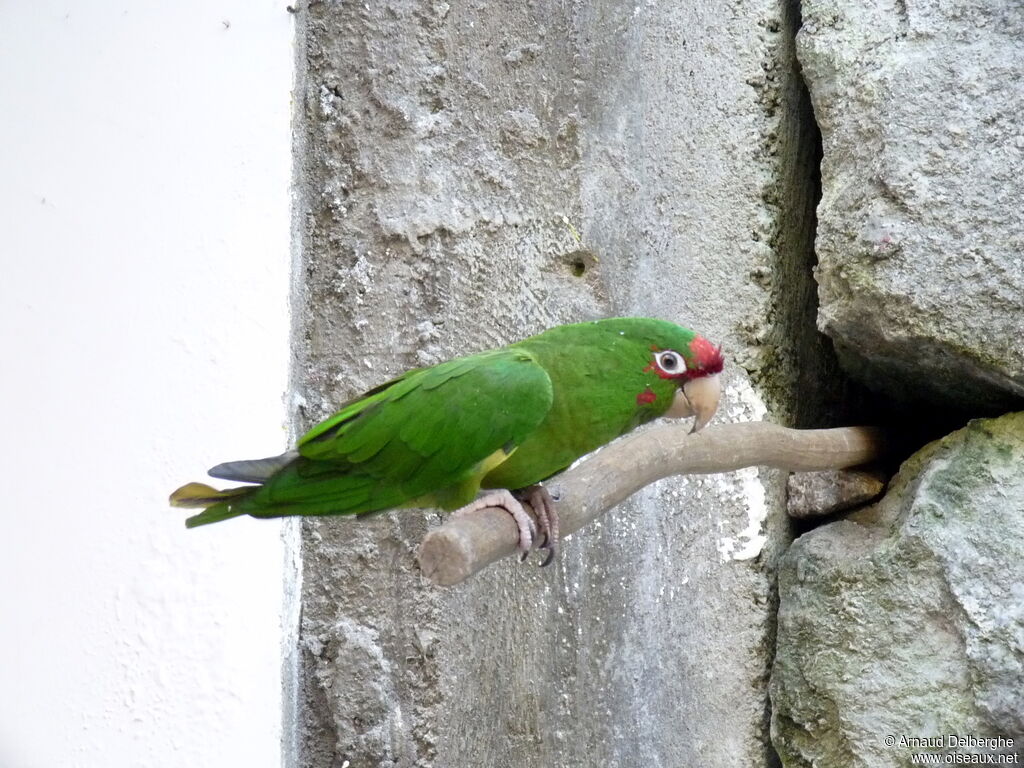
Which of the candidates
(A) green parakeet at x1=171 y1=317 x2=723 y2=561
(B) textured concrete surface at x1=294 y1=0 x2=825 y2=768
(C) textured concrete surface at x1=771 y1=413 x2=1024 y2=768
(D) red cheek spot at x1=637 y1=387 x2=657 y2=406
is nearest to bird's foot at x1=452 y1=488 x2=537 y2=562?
(A) green parakeet at x1=171 y1=317 x2=723 y2=561

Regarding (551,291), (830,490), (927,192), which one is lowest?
(830,490)

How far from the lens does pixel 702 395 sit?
5.03 ft

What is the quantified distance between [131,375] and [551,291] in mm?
797

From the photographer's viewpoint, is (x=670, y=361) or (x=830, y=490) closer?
(x=670, y=361)

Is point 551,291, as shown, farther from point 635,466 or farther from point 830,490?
point 830,490

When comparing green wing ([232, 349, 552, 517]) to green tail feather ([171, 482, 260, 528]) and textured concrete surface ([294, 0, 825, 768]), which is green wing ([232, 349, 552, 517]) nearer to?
green tail feather ([171, 482, 260, 528])

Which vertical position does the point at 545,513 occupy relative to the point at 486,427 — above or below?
below

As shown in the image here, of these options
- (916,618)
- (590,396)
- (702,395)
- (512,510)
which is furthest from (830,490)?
(512,510)

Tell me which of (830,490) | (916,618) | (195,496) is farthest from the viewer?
(830,490)

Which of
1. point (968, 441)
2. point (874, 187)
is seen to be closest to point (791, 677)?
point (968, 441)

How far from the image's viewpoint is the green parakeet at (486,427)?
1.44 m

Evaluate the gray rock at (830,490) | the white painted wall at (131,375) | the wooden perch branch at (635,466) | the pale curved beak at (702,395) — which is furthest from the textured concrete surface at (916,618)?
the white painted wall at (131,375)

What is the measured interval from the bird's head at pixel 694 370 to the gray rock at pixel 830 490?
48 centimetres

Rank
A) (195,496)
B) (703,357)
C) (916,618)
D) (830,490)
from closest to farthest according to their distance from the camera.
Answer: (195,496)
(703,357)
(916,618)
(830,490)
